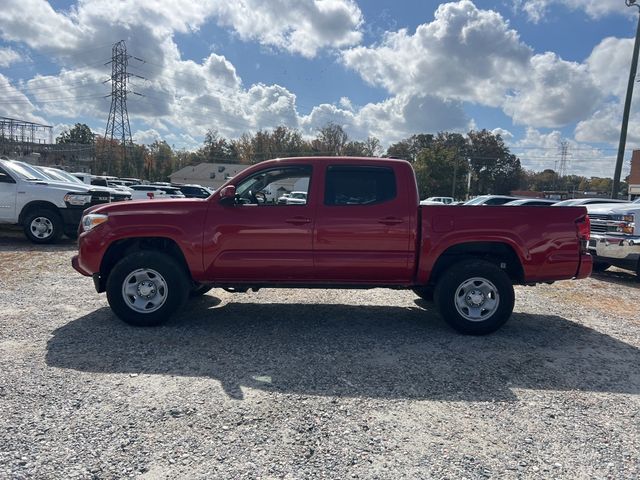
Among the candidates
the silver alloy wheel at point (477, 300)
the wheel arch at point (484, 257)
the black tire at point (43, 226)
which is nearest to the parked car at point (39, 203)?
the black tire at point (43, 226)

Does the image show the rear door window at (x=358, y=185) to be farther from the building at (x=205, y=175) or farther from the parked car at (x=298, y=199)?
the building at (x=205, y=175)

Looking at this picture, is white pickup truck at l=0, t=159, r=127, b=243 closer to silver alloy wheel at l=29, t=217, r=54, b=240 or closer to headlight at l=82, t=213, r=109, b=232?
silver alloy wheel at l=29, t=217, r=54, b=240

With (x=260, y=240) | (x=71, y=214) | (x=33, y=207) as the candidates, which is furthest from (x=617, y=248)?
(x=33, y=207)

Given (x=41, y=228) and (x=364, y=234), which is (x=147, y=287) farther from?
(x=41, y=228)

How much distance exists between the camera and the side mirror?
15.8ft

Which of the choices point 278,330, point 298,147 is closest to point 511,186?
point 298,147

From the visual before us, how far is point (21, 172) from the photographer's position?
1033 cm

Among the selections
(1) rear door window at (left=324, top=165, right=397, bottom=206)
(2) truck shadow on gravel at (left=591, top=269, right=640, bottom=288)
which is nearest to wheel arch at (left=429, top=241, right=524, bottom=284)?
(1) rear door window at (left=324, top=165, right=397, bottom=206)

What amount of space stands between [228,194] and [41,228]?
7.79m

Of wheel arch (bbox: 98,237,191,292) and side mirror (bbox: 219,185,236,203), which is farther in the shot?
wheel arch (bbox: 98,237,191,292)

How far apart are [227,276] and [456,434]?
9.65ft

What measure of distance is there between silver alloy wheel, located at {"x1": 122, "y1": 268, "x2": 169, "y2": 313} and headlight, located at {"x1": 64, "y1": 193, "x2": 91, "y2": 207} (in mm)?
6433

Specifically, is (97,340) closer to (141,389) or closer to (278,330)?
(141,389)

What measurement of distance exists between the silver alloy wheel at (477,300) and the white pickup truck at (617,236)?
15.2 ft
